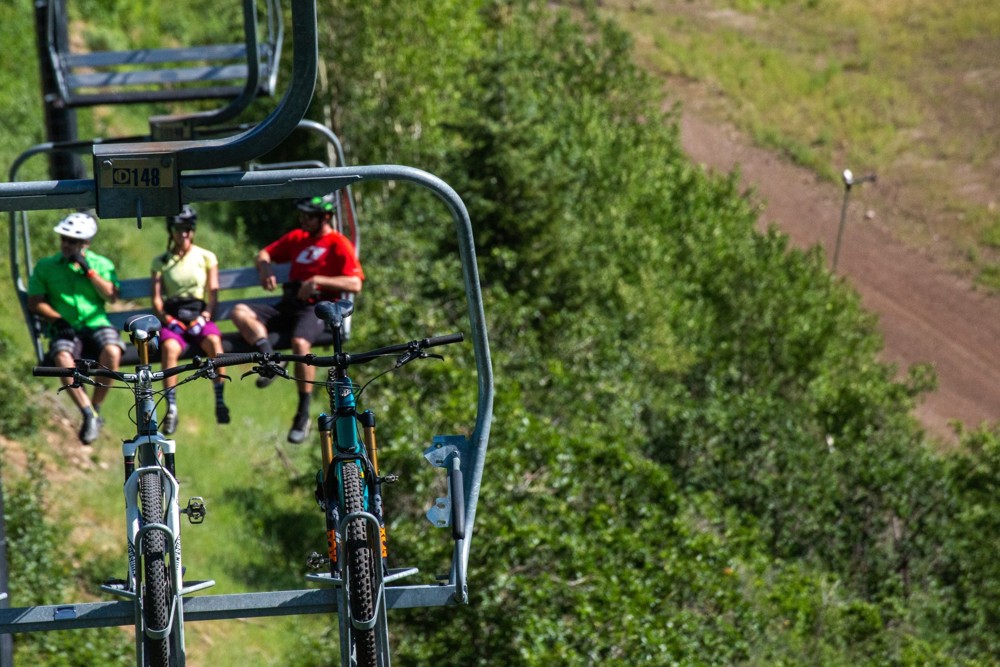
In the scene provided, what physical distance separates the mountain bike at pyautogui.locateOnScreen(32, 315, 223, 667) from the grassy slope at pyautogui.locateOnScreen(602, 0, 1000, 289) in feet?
122

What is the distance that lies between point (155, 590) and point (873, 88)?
4653cm

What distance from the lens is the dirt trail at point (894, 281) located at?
34562mm

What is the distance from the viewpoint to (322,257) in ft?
25.2

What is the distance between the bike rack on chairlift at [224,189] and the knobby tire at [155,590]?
0.25 feet

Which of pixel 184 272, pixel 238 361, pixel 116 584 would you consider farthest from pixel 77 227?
pixel 116 584

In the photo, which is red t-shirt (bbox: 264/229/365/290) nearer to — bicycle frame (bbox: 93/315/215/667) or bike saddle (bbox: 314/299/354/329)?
bike saddle (bbox: 314/299/354/329)

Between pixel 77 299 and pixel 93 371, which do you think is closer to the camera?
pixel 93 371

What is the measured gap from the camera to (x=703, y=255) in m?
28.5

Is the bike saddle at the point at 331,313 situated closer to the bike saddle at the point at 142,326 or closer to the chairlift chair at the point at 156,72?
the bike saddle at the point at 142,326

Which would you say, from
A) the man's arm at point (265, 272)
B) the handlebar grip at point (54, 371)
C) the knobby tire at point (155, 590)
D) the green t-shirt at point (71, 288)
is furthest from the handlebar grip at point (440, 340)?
the green t-shirt at point (71, 288)

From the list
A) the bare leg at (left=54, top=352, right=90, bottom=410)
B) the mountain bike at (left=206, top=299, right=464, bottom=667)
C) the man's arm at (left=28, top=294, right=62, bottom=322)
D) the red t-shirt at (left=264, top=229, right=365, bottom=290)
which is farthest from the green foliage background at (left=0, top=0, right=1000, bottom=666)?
the mountain bike at (left=206, top=299, right=464, bottom=667)

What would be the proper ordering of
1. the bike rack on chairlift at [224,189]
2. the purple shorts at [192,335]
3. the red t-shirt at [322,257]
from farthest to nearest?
the red t-shirt at [322,257] < the purple shorts at [192,335] < the bike rack on chairlift at [224,189]

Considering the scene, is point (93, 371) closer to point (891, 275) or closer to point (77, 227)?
point (77, 227)

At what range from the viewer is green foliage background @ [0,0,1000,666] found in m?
13.4
